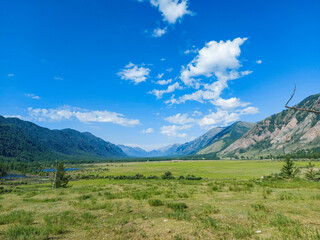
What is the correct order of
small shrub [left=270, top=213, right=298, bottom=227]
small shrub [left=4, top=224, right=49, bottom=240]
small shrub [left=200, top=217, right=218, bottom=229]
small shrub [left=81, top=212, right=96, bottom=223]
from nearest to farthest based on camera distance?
small shrub [left=4, top=224, right=49, bottom=240] < small shrub [left=270, top=213, right=298, bottom=227] < small shrub [left=200, top=217, right=218, bottom=229] < small shrub [left=81, top=212, right=96, bottom=223]

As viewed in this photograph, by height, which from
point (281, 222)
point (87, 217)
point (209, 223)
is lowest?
point (87, 217)

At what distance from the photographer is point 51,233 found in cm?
870

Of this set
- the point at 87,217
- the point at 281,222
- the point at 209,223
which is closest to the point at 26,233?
the point at 87,217

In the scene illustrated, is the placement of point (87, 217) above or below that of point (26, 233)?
below

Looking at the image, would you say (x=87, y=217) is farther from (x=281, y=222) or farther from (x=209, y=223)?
(x=281, y=222)

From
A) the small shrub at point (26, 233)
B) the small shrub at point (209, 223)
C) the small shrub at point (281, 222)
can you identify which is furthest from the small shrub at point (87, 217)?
the small shrub at point (281, 222)

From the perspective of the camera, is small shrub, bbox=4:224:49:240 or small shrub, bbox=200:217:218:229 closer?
small shrub, bbox=4:224:49:240

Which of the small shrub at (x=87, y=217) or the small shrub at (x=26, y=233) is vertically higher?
the small shrub at (x=26, y=233)

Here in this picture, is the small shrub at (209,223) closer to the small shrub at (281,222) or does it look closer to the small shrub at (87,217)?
the small shrub at (281,222)

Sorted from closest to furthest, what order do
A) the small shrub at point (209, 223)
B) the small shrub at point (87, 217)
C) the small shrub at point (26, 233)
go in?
1. the small shrub at point (26, 233)
2. the small shrub at point (209, 223)
3. the small shrub at point (87, 217)

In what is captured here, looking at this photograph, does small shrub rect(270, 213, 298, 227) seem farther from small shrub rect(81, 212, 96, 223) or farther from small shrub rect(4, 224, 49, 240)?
small shrub rect(4, 224, 49, 240)

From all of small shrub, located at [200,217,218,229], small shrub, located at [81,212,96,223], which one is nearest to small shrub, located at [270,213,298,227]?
small shrub, located at [200,217,218,229]

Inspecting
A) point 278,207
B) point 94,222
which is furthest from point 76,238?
point 278,207

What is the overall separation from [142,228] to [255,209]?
7.73 metres
